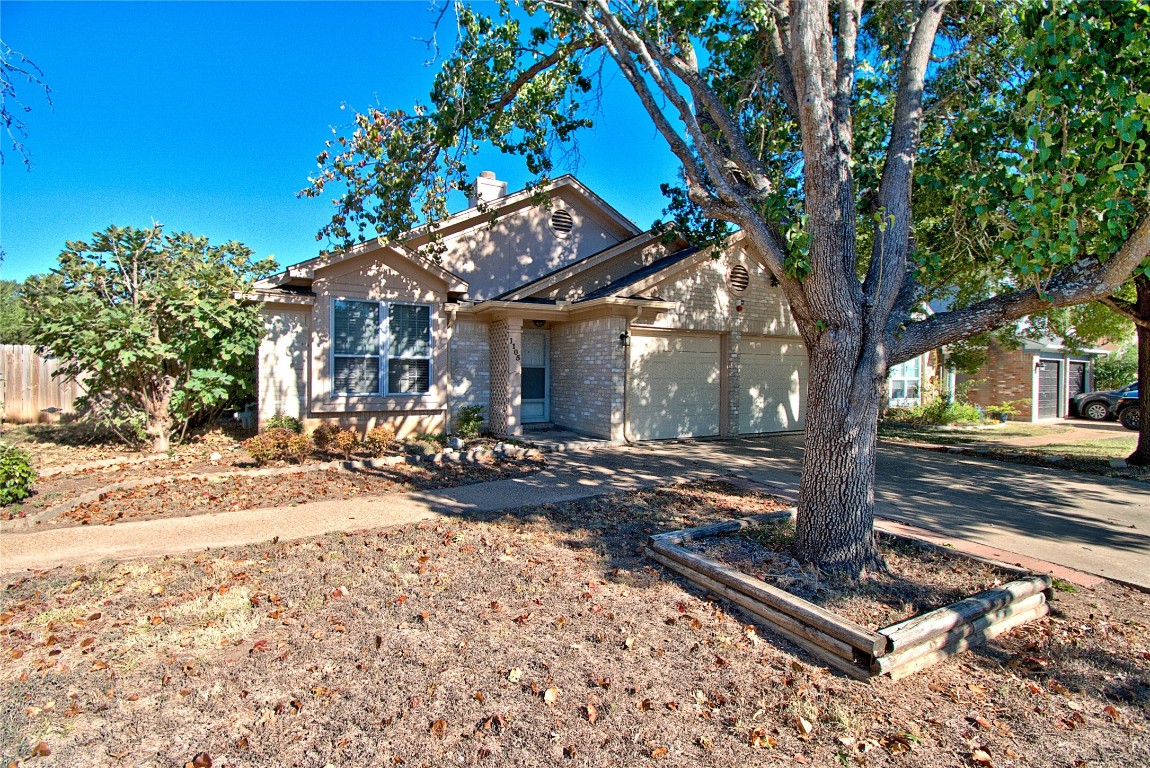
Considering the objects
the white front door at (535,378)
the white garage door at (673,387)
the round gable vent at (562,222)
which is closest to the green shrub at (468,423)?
the white front door at (535,378)

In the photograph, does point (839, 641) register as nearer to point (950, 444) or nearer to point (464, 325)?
point (464, 325)

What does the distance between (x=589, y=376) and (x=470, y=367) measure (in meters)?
2.67

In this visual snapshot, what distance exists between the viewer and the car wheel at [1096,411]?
2142 cm

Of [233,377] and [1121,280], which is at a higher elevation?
[1121,280]

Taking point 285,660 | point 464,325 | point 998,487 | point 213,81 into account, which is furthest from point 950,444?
point 213,81

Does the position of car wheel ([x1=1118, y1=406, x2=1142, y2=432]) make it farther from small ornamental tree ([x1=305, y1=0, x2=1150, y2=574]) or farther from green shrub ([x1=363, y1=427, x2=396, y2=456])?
green shrub ([x1=363, y1=427, x2=396, y2=456])

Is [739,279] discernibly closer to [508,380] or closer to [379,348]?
[508,380]

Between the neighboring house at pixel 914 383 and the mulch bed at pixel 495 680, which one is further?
the neighboring house at pixel 914 383

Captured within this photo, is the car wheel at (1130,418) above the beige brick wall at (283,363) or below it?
below

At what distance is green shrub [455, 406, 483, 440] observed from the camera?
11781 millimetres

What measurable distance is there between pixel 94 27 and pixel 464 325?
7429 millimetres

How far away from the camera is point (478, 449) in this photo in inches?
414

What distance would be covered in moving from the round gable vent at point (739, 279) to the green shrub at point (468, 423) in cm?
641

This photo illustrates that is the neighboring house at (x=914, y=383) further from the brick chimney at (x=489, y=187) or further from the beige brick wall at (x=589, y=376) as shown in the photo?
the brick chimney at (x=489, y=187)
